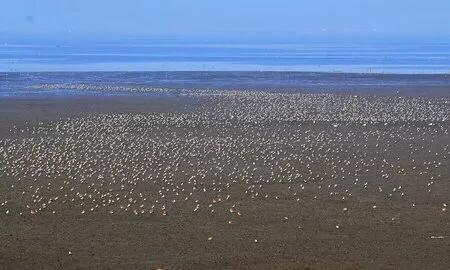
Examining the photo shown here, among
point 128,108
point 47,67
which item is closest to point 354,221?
point 128,108

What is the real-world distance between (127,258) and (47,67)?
192 feet

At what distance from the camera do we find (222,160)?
82.2 feet

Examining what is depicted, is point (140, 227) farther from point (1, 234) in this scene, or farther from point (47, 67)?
point (47, 67)

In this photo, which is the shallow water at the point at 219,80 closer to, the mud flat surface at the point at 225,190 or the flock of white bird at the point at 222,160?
the flock of white bird at the point at 222,160

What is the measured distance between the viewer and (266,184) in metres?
21.7

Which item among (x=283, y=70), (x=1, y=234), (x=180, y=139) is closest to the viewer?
(x=1, y=234)

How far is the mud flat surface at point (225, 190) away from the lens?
15844 mm

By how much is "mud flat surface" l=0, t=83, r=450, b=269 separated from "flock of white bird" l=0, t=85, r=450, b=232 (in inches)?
2.5

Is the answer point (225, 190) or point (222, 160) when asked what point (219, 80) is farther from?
point (225, 190)

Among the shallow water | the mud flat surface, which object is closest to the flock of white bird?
the mud flat surface

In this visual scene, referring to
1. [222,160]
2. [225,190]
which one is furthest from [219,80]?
[225,190]

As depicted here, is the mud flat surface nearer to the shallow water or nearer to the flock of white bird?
the flock of white bird

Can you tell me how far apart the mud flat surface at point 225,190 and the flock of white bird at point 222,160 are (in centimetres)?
6

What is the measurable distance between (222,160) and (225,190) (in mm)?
4115
